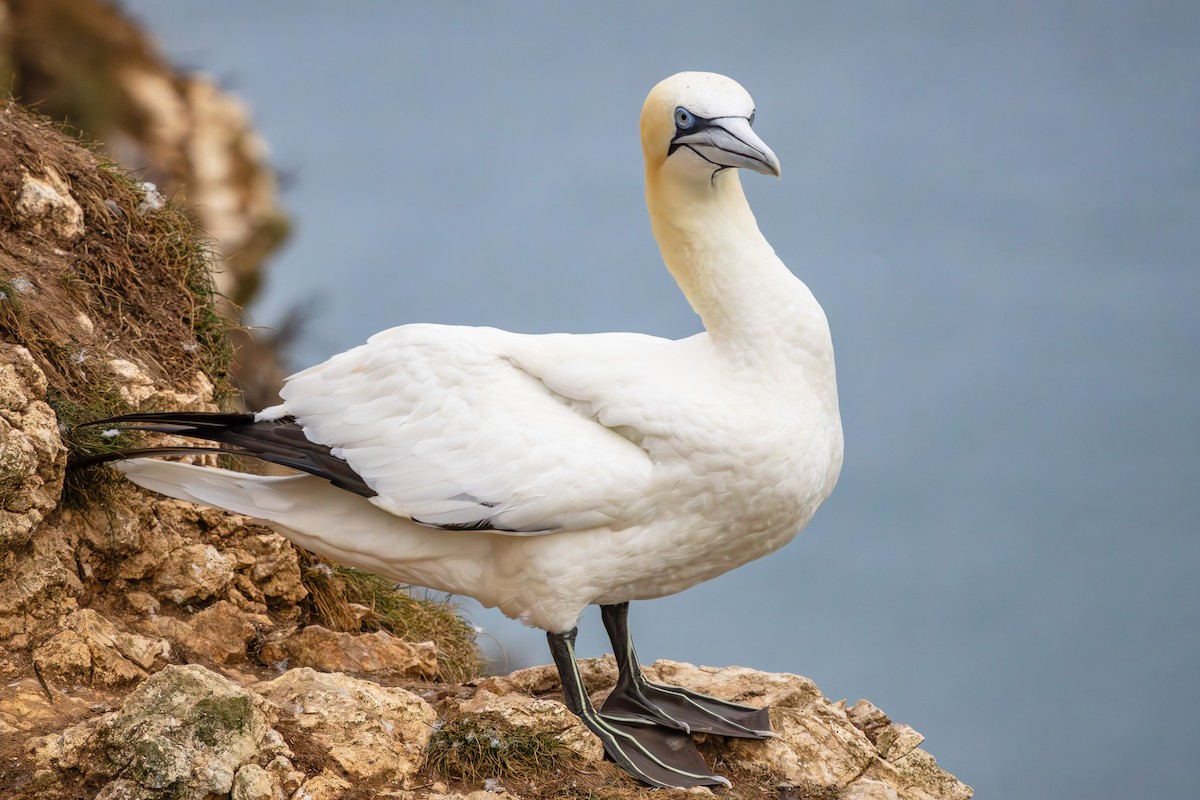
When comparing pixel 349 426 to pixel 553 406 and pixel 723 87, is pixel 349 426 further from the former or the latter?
pixel 723 87

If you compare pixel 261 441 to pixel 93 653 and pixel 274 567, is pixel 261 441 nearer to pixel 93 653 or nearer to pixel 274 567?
pixel 93 653

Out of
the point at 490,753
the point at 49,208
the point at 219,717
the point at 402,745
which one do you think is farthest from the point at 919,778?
the point at 49,208

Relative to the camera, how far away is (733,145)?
5348 millimetres

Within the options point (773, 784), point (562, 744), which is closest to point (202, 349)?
point (562, 744)

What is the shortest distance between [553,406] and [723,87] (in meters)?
1.47

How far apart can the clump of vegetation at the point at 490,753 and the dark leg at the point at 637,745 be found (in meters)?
0.26

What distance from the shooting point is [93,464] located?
20.1 ft

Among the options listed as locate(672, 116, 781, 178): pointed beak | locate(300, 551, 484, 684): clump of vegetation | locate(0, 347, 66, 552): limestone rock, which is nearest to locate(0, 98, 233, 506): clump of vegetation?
locate(0, 347, 66, 552): limestone rock

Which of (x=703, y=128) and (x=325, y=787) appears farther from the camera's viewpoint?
(x=703, y=128)

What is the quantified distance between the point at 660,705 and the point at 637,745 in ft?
1.34

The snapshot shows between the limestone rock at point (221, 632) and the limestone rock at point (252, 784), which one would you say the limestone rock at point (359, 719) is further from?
the limestone rock at point (221, 632)

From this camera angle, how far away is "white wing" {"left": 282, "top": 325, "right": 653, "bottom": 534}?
17.2ft

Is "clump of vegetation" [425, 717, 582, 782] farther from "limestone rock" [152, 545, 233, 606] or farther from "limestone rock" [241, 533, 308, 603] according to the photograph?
"limestone rock" [241, 533, 308, 603]

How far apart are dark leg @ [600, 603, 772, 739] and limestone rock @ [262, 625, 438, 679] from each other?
1409mm
